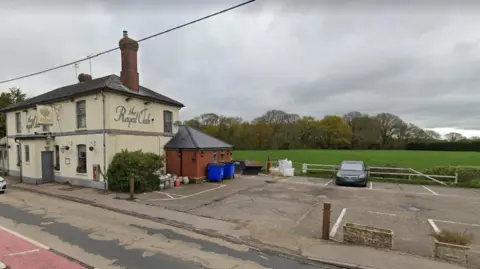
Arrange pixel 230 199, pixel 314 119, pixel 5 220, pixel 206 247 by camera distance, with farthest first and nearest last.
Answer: pixel 314 119, pixel 230 199, pixel 5 220, pixel 206 247

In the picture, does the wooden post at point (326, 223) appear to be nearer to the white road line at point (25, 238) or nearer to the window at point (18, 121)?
the white road line at point (25, 238)

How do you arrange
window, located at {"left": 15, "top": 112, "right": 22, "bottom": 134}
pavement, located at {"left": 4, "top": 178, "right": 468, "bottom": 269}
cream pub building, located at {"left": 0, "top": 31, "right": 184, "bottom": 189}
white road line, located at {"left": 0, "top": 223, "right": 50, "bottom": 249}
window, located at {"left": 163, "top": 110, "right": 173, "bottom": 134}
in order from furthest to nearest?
window, located at {"left": 15, "top": 112, "right": 22, "bottom": 134} < window, located at {"left": 163, "top": 110, "right": 173, "bottom": 134} < cream pub building, located at {"left": 0, "top": 31, "right": 184, "bottom": 189} < white road line, located at {"left": 0, "top": 223, "right": 50, "bottom": 249} < pavement, located at {"left": 4, "top": 178, "right": 468, "bottom": 269}

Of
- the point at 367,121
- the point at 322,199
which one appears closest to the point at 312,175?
the point at 322,199

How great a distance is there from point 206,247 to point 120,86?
13258 millimetres

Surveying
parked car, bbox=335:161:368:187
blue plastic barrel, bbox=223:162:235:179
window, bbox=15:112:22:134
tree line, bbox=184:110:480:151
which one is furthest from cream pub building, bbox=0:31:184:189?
tree line, bbox=184:110:480:151

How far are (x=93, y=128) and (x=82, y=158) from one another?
232 centimetres

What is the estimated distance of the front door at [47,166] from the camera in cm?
1779

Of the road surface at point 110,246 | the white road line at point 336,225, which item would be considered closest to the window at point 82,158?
the road surface at point 110,246

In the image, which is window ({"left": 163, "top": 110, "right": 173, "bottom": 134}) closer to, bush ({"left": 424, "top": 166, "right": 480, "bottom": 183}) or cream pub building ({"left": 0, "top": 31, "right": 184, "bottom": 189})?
cream pub building ({"left": 0, "top": 31, "right": 184, "bottom": 189})

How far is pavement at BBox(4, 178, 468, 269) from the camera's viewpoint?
6.84 metres

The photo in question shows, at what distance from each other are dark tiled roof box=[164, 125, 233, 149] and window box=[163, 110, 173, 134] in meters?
0.69

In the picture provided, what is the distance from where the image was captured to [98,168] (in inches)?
612

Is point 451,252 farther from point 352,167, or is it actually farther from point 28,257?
point 352,167

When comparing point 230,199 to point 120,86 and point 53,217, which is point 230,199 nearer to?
point 53,217
